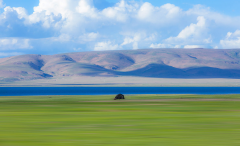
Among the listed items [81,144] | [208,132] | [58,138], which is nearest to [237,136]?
[208,132]

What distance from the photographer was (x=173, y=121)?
21516mm

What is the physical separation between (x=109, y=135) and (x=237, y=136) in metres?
5.79

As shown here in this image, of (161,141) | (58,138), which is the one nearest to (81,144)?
(58,138)

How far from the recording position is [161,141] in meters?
14.5

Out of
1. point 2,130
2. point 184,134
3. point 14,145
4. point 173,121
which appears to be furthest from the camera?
point 173,121

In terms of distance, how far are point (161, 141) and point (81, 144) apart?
10.9 feet

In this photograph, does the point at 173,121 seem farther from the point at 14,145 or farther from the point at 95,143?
the point at 14,145

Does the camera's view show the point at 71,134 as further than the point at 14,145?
Yes

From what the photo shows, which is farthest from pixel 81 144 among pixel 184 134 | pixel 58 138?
pixel 184 134

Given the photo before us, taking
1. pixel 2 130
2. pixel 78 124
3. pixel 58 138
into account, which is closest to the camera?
pixel 58 138

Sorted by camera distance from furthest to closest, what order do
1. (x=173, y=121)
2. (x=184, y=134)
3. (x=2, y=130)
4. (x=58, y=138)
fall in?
1. (x=173, y=121)
2. (x=2, y=130)
3. (x=184, y=134)
4. (x=58, y=138)

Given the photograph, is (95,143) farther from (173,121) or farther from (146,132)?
(173,121)

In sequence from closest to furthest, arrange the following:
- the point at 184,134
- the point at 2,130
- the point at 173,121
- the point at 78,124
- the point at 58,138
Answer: the point at 58,138 → the point at 184,134 → the point at 2,130 → the point at 78,124 → the point at 173,121

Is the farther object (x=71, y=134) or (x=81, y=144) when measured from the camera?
(x=71, y=134)
